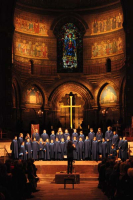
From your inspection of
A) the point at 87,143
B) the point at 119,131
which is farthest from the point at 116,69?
the point at 87,143

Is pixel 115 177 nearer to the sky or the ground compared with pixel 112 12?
nearer to the ground

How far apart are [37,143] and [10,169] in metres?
11.6

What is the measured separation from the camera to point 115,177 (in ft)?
31.4

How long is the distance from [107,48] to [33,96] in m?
6.65

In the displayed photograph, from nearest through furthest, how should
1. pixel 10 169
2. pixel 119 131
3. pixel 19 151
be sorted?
pixel 10 169 < pixel 19 151 < pixel 119 131

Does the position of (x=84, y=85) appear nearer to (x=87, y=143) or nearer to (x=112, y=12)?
(x=112, y=12)

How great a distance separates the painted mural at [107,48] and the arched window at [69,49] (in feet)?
4.20

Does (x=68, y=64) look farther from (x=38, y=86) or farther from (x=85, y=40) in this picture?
(x=38, y=86)

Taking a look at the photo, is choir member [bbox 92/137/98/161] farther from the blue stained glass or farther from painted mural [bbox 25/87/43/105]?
the blue stained glass

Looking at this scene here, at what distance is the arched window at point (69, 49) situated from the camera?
33.0 metres

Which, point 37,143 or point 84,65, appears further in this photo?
point 84,65

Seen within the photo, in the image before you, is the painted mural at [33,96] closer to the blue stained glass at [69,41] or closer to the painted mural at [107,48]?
the blue stained glass at [69,41]

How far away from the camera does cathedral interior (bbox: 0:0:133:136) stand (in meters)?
30.8

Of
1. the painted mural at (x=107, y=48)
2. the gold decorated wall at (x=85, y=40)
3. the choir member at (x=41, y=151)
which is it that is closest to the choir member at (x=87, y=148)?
the choir member at (x=41, y=151)
